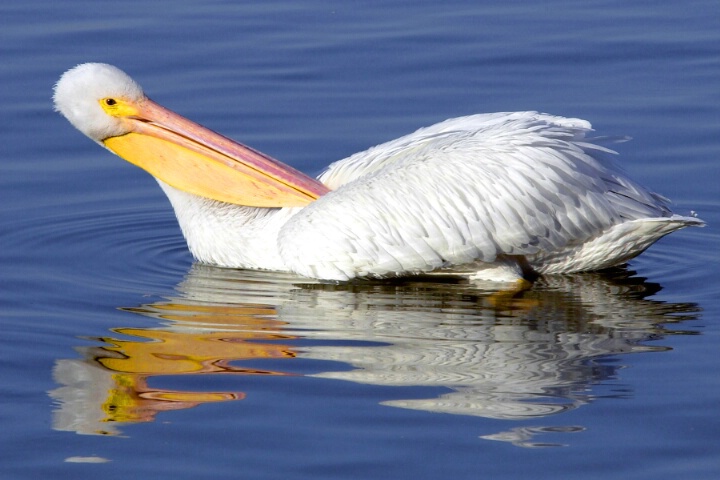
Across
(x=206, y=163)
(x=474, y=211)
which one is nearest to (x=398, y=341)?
(x=474, y=211)

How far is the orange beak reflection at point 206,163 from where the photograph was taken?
25.6ft

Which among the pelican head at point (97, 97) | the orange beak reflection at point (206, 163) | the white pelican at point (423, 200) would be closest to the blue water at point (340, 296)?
the white pelican at point (423, 200)

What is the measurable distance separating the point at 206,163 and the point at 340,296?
1.11 metres

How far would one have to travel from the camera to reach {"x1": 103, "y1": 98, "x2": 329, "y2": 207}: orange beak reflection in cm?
781

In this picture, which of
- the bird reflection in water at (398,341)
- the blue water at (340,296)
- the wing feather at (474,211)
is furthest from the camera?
the wing feather at (474,211)

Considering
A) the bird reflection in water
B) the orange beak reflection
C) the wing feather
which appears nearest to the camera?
the bird reflection in water

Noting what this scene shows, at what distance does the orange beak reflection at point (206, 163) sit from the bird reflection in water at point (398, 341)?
42cm

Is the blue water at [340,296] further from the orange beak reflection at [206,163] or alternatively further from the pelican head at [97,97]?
the pelican head at [97,97]

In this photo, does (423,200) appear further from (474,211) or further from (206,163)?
(206,163)

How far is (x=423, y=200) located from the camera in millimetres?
7504

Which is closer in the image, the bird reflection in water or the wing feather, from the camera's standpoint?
the bird reflection in water

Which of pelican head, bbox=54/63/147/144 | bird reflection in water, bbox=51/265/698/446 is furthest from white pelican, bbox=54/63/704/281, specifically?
bird reflection in water, bbox=51/265/698/446

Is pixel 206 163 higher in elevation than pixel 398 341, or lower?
higher

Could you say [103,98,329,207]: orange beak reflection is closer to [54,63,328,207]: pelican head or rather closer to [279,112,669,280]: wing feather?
[54,63,328,207]: pelican head
